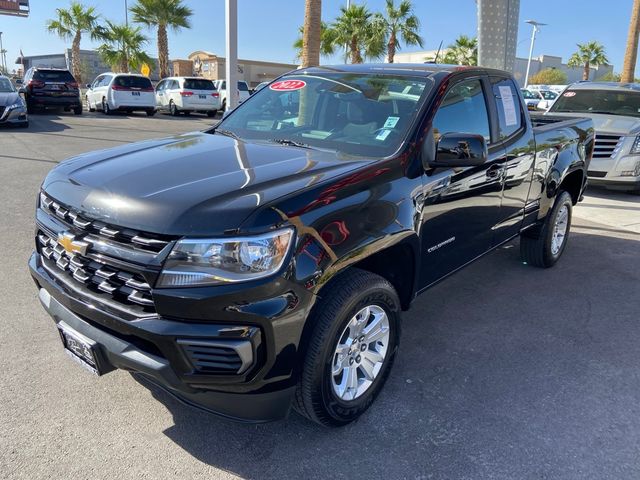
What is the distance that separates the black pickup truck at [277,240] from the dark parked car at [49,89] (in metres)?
18.7

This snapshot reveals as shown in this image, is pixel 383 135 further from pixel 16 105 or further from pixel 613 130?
pixel 16 105

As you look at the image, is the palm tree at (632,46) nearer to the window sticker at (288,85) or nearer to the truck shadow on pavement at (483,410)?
the truck shadow on pavement at (483,410)

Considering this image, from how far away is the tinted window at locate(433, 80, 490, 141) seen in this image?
3.36 metres

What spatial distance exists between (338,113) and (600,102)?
869cm

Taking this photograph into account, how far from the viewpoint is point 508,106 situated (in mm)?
4242

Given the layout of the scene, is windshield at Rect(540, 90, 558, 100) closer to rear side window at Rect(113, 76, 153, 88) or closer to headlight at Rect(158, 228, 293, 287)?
rear side window at Rect(113, 76, 153, 88)

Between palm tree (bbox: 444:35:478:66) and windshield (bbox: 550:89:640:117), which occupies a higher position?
palm tree (bbox: 444:35:478:66)

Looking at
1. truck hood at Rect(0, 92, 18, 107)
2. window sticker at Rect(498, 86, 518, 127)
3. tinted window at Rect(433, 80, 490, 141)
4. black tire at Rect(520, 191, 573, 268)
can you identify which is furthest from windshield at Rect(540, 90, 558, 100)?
tinted window at Rect(433, 80, 490, 141)

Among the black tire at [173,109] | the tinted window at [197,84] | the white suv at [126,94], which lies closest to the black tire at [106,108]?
the white suv at [126,94]

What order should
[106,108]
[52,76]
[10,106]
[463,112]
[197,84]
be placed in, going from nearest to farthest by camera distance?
1. [463,112]
2. [10,106]
3. [52,76]
4. [106,108]
5. [197,84]

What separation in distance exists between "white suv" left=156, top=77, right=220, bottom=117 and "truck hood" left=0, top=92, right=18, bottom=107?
8.57 m

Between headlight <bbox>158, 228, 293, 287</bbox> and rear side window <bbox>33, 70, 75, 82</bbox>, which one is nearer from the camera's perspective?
headlight <bbox>158, 228, 293, 287</bbox>

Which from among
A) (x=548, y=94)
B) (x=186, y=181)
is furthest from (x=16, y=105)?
(x=548, y=94)

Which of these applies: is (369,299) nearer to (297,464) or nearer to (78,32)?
(297,464)
